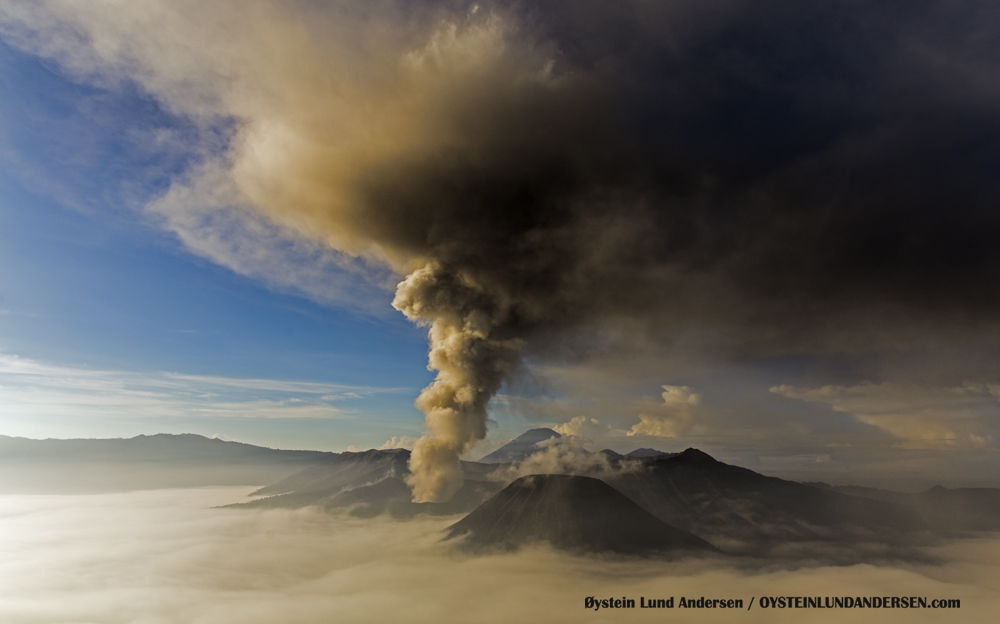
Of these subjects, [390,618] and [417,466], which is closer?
[417,466]

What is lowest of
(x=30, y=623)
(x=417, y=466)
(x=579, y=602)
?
(x=30, y=623)

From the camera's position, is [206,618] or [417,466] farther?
[206,618]

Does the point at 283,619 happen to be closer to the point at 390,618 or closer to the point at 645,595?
the point at 390,618

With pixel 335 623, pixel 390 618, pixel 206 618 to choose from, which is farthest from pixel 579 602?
pixel 206 618

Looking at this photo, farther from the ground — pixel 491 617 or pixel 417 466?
pixel 417 466

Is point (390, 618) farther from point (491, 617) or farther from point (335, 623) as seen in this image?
point (491, 617)

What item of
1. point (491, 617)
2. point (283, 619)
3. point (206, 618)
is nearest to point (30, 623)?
point (206, 618)

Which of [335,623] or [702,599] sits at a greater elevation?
[702,599]
